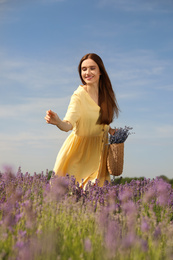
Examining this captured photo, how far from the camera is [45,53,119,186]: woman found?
4.98 metres

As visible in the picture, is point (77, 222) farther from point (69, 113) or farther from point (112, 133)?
point (112, 133)

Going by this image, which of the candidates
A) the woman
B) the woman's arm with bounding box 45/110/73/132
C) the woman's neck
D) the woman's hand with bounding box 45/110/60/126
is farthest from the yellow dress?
the woman's hand with bounding box 45/110/60/126

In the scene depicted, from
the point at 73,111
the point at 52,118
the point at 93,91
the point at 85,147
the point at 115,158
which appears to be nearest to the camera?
the point at 52,118

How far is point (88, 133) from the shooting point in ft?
16.5

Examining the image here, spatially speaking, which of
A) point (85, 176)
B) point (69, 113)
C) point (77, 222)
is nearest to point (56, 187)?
point (77, 222)

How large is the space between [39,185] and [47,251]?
9.87 feet

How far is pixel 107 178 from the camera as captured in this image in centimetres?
530

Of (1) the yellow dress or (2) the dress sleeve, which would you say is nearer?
(2) the dress sleeve

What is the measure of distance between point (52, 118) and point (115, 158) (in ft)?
4.44

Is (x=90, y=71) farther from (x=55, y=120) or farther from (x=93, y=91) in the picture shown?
(x=55, y=120)

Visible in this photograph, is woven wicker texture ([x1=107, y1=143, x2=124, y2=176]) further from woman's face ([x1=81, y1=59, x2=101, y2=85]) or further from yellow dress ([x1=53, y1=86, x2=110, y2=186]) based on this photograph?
woman's face ([x1=81, y1=59, x2=101, y2=85])

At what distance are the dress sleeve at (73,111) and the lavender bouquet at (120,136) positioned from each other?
0.69 metres

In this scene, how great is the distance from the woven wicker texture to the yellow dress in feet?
0.50

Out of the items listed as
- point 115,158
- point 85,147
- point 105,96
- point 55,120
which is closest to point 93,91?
point 105,96
